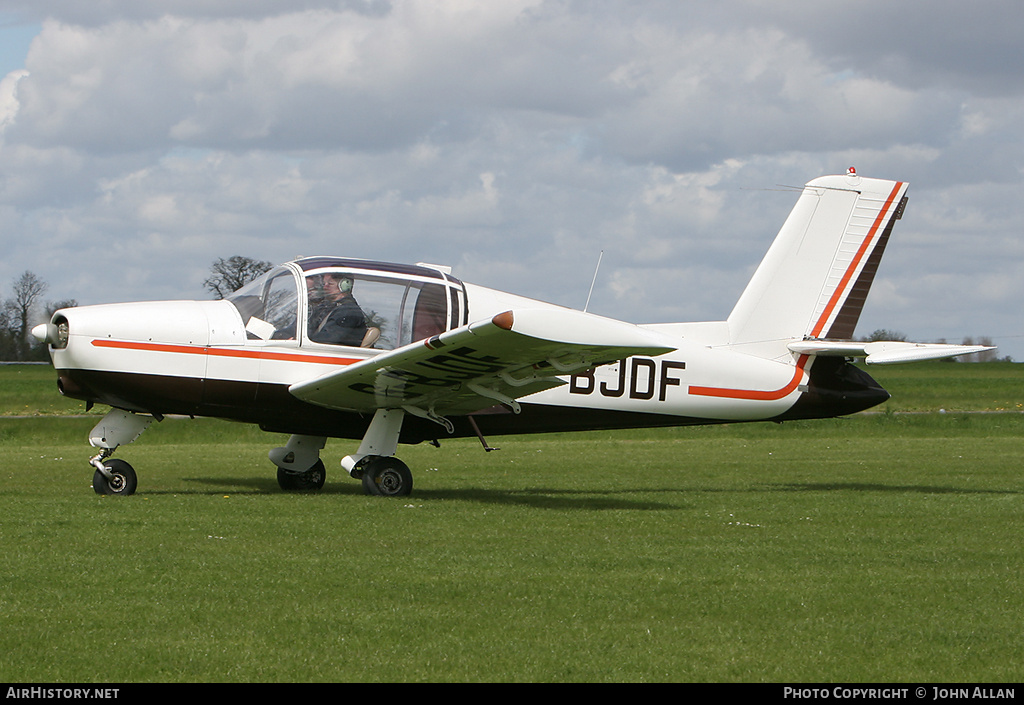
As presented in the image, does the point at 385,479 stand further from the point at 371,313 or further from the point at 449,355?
the point at 449,355

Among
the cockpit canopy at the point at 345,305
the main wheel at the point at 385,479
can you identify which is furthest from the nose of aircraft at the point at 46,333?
the main wheel at the point at 385,479

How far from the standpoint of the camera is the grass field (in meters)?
4.78

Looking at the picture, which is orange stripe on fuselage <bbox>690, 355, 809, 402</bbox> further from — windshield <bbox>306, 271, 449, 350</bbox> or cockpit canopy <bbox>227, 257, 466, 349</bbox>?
windshield <bbox>306, 271, 449, 350</bbox>

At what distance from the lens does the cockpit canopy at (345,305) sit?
1104 centimetres

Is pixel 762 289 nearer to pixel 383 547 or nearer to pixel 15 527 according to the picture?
pixel 383 547

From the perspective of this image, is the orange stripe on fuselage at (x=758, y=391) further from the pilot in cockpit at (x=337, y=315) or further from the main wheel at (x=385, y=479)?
the pilot in cockpit at (x=337, y=315)

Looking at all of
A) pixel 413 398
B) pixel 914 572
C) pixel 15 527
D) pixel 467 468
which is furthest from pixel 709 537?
pixel 467 468

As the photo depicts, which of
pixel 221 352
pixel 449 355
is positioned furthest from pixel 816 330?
pixel 221 352

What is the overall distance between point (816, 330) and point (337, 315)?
5900 millimetres

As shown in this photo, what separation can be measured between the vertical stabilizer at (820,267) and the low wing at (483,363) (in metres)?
3.36

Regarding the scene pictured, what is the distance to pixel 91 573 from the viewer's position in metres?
6.55

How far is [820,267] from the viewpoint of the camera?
1312 centimetres

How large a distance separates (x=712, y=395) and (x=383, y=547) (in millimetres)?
5915
